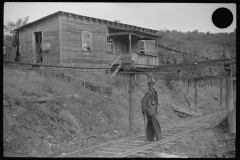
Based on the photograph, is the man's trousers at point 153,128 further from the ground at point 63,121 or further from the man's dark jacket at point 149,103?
the ground at point 63,121

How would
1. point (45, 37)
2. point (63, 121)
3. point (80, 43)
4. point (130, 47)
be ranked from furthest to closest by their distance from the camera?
point (130, 47) < point (80, 43) < point (45, 37) < point (63, 121)

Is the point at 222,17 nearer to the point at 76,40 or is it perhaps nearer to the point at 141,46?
the point at 76,40

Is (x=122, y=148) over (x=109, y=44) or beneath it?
beneath

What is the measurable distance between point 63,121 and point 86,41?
1194 cm

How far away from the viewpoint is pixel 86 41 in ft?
74.0

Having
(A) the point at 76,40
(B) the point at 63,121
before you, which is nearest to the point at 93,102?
(B) the point at 63,121

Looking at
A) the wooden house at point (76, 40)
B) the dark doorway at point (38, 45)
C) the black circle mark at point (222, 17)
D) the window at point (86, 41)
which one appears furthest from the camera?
the window at point (86, 41)

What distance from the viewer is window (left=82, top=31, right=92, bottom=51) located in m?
22.4

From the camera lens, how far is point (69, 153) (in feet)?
27.9

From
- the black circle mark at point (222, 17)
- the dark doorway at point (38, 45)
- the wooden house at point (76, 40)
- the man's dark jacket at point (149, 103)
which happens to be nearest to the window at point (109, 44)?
the wooden house at point (76, 40)

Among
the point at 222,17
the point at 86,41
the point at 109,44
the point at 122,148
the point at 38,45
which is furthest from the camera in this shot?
the point at 109,44

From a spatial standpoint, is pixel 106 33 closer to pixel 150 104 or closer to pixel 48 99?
pixel 48 99

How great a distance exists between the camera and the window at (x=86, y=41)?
22359 mm

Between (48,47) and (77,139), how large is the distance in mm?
11331
